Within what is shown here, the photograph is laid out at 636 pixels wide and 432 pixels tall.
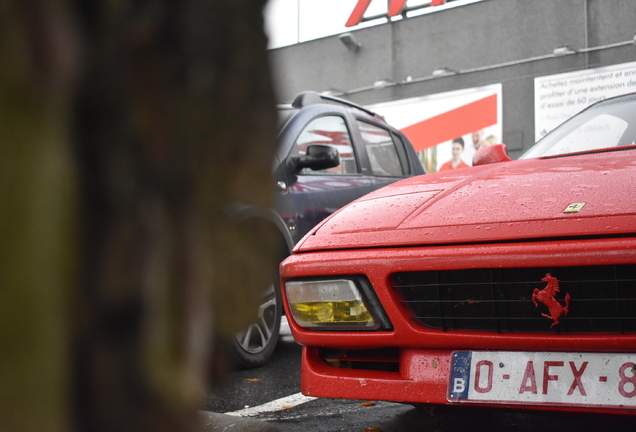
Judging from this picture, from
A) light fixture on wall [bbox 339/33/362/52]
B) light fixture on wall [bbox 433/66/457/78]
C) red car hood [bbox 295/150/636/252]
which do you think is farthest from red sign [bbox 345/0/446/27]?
red car hood [bbox 295/150/636/252]

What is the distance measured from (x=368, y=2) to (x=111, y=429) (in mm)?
18681

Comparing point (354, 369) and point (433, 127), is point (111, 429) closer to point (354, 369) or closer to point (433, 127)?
point (354, 369)

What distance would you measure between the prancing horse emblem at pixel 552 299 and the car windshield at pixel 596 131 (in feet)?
4.11

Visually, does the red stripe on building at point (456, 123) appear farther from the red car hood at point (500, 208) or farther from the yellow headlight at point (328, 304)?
the yellow headlight at point (328, 304)

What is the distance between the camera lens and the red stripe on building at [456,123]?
16.5m

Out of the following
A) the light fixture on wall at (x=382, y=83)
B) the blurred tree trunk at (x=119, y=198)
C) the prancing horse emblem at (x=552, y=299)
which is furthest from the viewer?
the light fixture on wall at (x=382, y=83)

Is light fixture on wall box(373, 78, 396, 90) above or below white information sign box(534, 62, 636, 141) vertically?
above

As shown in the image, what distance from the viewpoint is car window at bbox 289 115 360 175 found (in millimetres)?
4547

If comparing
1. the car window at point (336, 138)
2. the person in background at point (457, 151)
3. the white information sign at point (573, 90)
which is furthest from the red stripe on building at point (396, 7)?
the car window at point (336, 138)

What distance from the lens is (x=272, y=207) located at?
0.43m

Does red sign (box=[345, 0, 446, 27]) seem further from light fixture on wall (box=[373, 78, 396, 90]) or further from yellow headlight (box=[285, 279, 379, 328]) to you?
yellow headlight (box=[285, 279, 379, 328])

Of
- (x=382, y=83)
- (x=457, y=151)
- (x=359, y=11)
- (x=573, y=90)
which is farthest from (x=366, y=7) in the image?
(x=573, y=90)

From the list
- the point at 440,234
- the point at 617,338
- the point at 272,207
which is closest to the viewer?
the point at 272,207

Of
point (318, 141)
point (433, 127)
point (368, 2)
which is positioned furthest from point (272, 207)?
point (368, 2)
